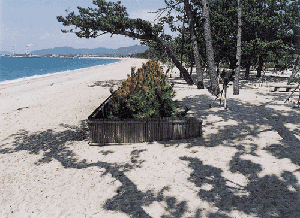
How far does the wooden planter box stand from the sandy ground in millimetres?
258

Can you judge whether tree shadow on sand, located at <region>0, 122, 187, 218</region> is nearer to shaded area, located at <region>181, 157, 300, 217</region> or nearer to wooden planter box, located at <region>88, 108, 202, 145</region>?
wooden planter box, located at <region>88, 108, 202, 145</region>

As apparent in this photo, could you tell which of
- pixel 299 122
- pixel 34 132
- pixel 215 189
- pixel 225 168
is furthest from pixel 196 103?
pixel 34 132

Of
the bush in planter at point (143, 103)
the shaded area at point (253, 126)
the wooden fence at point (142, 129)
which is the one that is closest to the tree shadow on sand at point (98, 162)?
the wooden fence at point (142, 129)

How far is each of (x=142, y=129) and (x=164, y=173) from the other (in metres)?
1.89

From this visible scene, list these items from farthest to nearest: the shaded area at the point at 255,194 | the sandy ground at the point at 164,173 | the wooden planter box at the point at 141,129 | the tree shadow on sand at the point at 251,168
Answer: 1. the wooden planter box at the point at 141,129
2. the sandy ground at the point at 164,173
3. the tree shadow on sand at the point at 251,168
4. the shaded area at the point at 255,194

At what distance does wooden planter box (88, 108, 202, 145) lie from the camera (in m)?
6.36

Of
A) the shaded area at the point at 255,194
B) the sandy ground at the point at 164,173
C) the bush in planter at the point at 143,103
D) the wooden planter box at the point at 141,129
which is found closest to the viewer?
the shaded area at the point at 255,194

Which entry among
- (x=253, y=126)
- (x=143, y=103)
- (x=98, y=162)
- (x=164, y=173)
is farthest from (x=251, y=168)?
(x=98, y=162)

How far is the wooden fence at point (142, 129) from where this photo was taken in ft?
20.9

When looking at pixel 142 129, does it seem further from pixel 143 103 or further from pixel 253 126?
pixel 253 126

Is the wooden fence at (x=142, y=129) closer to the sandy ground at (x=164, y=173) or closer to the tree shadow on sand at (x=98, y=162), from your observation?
the sandy ground at (x=164, y=173)

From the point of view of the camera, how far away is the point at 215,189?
4191 millimetres

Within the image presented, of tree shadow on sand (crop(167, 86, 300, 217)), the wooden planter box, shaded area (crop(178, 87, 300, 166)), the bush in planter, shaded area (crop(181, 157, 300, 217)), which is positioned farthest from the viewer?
the bush in planter

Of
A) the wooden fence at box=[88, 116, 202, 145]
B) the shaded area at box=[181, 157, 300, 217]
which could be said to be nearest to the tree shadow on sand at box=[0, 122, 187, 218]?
the wooden fence at box=[88, 116, 202, 145]
